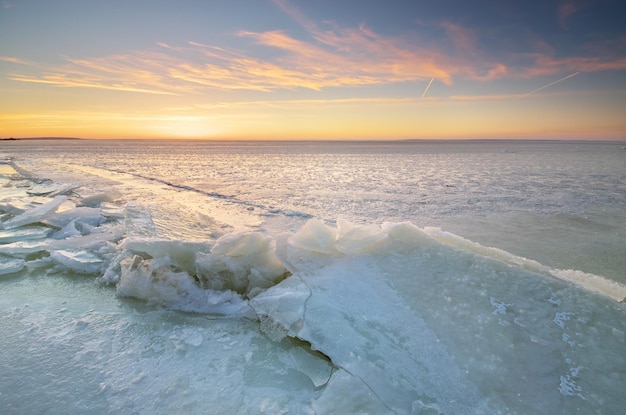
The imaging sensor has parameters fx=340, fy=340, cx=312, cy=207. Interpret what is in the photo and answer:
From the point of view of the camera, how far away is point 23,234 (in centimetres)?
432

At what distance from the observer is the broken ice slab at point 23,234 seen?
4127 mm

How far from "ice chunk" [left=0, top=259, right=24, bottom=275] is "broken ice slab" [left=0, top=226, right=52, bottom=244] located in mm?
824

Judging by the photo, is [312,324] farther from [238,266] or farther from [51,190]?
[51,190]

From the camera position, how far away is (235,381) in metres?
1.88

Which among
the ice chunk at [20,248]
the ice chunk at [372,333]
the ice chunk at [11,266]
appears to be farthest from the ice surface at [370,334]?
the ice chunk at [20,248]

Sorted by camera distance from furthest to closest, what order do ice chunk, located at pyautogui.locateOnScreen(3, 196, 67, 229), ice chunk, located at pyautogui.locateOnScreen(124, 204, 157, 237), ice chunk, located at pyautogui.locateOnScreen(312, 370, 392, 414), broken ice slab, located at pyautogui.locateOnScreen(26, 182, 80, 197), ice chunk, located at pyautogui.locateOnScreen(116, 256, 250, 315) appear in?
broken ice slab, located at pyautogui.locateOnScreen(26, 182, 80, 197) → ice chunk, located at pyautogui.locateOnScreen(3, 196, 67, 229) → ice chunk, located at pyautogui.locateOnScreen(124, 204, 157, 237) → ice chunk, located at pyautogui.locateOnScreen(116, 256, 250, 315) → ice chunk, located at pyautogui.locateOnScreen(312, 370, 392, 414)

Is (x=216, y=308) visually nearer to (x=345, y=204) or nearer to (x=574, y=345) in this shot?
(x=574, y=345)

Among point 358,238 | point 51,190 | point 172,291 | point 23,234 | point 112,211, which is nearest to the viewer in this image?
point 172,291

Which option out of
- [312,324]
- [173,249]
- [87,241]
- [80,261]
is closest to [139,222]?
[87,241]

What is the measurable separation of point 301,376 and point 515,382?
44.1 inches

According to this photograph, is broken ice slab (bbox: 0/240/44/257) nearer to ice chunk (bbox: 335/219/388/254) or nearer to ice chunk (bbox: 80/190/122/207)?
ice chunk (bbox: 80/190/122/207)

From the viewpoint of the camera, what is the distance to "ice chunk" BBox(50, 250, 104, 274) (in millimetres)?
3327

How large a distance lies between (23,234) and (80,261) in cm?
168

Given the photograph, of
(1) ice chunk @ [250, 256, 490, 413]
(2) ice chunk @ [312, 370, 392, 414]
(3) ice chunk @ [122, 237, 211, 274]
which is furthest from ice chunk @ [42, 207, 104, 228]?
(2) ice chunk @ [312, 370, 392, 414]
